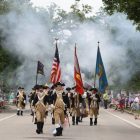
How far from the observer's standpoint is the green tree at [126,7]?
2416cm

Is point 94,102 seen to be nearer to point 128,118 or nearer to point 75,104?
point 75,104

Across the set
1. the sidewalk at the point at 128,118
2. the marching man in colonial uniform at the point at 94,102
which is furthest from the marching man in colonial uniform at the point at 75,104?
the sidewalk at the point at 128,118

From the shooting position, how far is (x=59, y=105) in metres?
22.2

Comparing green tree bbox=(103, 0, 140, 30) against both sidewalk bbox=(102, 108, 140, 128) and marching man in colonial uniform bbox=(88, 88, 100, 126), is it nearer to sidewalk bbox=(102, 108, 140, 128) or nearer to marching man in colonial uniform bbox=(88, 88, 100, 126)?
marching man in colonial uniform bbox=(88, 88, 100, 126)

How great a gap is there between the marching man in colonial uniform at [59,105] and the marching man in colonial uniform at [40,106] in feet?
2.05

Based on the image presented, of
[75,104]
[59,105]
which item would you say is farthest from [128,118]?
[59,105]

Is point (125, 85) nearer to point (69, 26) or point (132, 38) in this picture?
point (132, 38)

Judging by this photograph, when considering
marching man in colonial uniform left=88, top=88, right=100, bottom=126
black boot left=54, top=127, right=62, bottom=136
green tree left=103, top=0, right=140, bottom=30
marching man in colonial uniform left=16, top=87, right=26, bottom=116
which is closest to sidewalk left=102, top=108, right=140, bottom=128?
marching man in colonial uniform left=88, top=88, right=100, bottom=126

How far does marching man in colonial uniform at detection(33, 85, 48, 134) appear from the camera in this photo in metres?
22.6

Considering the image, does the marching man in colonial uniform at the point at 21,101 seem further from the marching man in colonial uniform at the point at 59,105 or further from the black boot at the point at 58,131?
the black boot at the point at 58,131

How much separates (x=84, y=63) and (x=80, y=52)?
1723 mm

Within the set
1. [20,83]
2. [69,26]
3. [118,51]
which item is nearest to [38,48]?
[118,51]

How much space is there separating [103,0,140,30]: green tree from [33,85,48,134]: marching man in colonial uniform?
15.6ft

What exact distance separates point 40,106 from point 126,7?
5.33 meters
